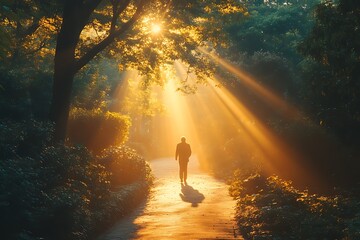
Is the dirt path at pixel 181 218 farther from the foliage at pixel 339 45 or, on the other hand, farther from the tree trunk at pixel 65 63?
the foliage at pixel 339 45

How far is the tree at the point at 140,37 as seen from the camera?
12859mm

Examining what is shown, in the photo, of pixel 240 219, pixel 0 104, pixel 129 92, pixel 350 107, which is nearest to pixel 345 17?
pixel 350 107

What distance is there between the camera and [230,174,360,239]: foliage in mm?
7539

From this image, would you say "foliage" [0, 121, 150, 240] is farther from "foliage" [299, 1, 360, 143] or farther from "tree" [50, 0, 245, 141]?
"foliage" [299, 1, 360, 143]

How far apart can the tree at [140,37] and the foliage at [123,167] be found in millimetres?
2846

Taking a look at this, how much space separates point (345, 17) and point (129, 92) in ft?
125

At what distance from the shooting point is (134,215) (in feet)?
37.6

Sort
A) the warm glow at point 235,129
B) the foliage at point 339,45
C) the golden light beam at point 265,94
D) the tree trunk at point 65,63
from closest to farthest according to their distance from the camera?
1. the foliage at point 339,45
2. the tree trunk at point 65,63
3. the warm glow at point 235,129
4. the golden light beam at point 265,94

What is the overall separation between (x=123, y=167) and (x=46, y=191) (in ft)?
27.7

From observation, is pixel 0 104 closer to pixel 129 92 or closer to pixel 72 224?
pixel 72 224

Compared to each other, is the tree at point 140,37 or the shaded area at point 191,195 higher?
the tree at point 140,37

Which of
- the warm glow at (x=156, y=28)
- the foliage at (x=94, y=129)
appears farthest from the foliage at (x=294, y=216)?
the foliage at (x=94, y=129)

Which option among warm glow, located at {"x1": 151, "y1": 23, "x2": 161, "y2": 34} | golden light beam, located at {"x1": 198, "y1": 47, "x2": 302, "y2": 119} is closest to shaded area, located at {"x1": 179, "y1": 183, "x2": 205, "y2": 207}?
warm glow, located at {"x1": 151, "y1": 23, "x2": 161, "y2": 34}

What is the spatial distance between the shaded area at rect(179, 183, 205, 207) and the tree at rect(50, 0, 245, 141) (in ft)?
14.4
